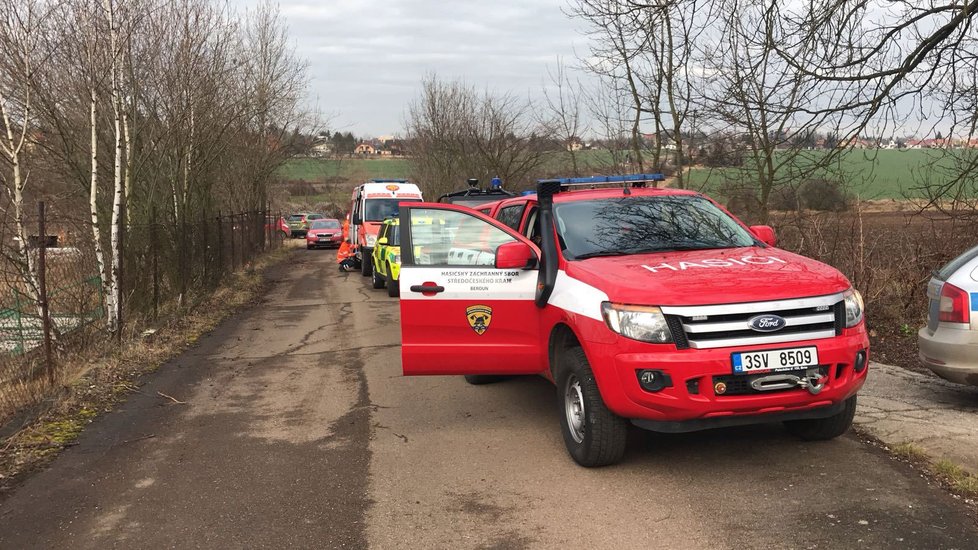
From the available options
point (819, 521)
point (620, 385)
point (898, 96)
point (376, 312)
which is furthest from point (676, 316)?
point (376, 312)

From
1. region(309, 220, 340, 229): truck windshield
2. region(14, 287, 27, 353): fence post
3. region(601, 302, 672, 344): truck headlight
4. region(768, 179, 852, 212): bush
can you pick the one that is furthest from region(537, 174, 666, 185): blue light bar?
region(309, 220, 340, 229): truck windshield

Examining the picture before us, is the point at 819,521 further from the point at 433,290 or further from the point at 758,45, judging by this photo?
the point at 758,45

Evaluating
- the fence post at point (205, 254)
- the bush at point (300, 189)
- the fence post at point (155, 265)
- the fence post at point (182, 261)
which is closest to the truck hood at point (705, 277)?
the fence post at point (155, 265)

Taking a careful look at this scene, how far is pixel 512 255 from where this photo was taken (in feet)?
17.5

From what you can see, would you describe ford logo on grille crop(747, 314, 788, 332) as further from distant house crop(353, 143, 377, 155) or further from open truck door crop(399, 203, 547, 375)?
distant house crop(353, 143, 377, 155)

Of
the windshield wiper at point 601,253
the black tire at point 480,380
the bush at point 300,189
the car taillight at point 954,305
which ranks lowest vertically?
the black tire at point 480,380

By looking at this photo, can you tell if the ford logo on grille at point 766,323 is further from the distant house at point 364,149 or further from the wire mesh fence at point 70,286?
the distant house at point 364,149

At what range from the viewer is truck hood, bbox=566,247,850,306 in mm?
4305

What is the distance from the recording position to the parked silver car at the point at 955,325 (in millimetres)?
5449

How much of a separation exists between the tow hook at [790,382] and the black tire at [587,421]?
88 centimetres

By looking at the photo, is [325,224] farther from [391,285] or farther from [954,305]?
[954,305]

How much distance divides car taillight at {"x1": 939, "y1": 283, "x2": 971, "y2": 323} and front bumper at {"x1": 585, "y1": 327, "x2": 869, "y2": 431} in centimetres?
157

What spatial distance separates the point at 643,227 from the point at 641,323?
153 cm

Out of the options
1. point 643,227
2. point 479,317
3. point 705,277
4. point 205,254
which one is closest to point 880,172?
point 643,227
